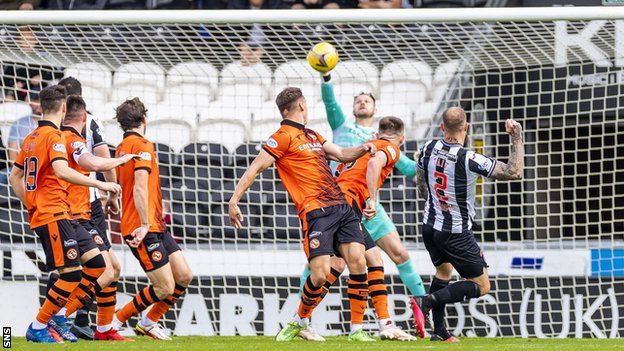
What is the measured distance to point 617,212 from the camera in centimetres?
1182

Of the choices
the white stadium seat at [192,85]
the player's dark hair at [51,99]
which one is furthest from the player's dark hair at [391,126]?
the white stadium seat at [192,85]

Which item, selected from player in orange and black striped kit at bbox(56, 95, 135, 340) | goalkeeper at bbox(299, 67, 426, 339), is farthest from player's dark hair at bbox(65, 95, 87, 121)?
goalkeeper at bbox(299, 67, 426, 339)

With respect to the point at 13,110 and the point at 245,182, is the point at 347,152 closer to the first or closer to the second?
the point at 245,182

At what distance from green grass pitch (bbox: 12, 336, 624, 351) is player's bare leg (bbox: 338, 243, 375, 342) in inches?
6.6

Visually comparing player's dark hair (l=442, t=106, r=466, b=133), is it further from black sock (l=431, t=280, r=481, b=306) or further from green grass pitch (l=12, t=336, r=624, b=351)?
green grass pitch (l=12, t=336, r=624, b=351)

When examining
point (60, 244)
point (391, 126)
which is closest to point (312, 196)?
point (391, 126)

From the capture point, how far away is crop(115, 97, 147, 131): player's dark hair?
956 cm

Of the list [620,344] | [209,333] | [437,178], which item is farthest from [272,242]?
[620,344]

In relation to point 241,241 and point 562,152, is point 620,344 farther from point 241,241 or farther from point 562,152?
point 241,241

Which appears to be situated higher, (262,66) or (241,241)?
(262,66)

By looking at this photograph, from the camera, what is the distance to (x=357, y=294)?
949 centimetres

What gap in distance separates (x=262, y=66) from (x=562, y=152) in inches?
121

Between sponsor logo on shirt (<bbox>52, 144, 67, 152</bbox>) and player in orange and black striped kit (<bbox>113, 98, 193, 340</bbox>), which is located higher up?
sponsor logo on shirt (<bbox>52, 144, 67, 152</bbox>)

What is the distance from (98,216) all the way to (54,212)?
1.14m
